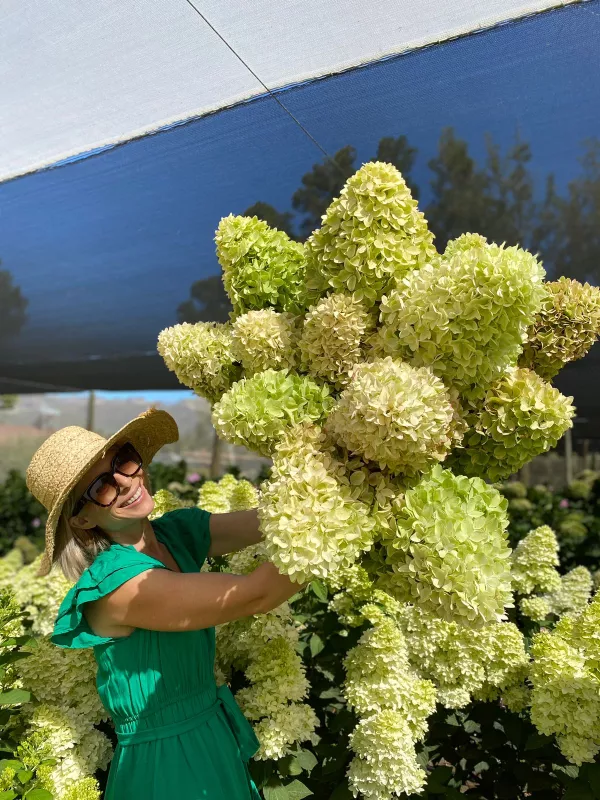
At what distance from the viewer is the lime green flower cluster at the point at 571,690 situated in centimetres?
145

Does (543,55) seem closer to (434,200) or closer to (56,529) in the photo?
(434,200)

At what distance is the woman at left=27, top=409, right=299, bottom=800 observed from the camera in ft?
3.84

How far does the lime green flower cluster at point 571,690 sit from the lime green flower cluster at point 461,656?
0.19 meters

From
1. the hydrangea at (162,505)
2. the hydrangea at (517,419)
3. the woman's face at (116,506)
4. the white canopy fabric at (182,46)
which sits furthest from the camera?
the hydrangea at (162,505)

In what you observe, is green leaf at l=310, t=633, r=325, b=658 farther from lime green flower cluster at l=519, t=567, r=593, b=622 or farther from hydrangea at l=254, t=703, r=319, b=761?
lime green flower cluster at l=519, t=567, r=593, b=622

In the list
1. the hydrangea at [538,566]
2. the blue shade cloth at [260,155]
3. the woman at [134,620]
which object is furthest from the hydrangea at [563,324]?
the hydrangea at [538,566]

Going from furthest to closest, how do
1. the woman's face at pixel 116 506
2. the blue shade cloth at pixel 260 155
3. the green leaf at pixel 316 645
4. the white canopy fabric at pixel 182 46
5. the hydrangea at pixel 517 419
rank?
the green leaf at pixel 316 645 < the blue shade cloth at pixel 260 155 < the white canopy fabric at pixel 182 46 < the woman's face at pixel 116 506 < the hydrangea at pixel 517 419

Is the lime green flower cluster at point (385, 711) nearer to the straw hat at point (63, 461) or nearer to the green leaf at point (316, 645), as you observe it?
the green leaf at point (316, 645)

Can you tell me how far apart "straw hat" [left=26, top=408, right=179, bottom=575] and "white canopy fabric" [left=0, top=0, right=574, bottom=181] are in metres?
1.03

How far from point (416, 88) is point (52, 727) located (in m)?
1.96

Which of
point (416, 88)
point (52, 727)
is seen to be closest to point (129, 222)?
point (416, 88)

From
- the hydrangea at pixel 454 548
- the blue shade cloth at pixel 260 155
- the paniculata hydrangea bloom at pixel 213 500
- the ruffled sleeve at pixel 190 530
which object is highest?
the blue shade cloth at pixel 260 155

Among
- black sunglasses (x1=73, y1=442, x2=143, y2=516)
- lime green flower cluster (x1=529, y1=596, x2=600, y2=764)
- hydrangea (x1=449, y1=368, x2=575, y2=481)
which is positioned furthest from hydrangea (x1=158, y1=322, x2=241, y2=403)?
lime green flower cluster (x1=529, y1=596, x2=600, y2=764)

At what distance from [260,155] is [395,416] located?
1.64 metres
